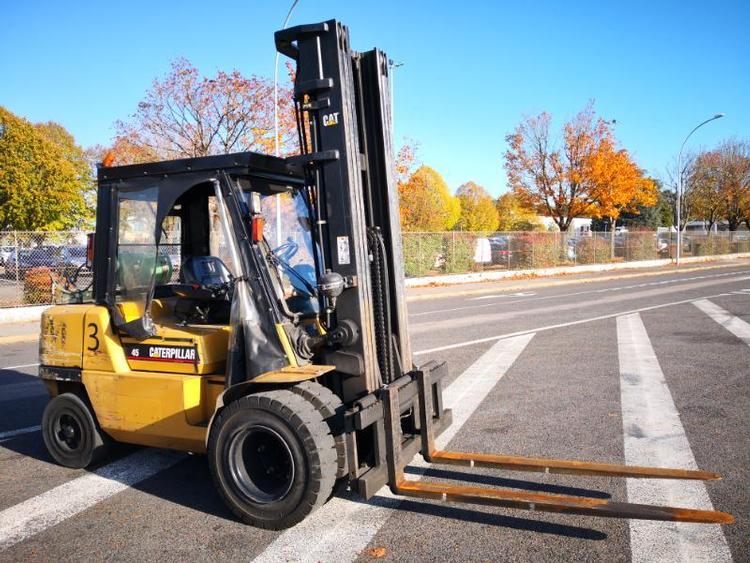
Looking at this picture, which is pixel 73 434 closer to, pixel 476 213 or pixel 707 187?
pixel 707 187

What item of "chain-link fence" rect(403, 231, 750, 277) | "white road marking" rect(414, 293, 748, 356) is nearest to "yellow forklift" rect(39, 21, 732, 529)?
"white road marking" rect(414, 293, 748, 356)

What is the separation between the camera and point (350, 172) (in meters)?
4.08

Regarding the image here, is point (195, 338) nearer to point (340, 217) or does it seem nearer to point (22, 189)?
point (340, 217)

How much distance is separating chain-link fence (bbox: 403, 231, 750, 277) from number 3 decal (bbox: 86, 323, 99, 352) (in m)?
21.3

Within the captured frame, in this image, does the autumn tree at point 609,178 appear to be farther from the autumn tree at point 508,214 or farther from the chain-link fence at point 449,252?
the autumn tree at point 508,214

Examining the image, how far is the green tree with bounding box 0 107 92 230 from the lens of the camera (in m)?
37.5

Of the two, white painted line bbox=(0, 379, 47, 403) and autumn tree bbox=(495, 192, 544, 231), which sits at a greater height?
autumn tree bbox=(495, 192, 544, 231)

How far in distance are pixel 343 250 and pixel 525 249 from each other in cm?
2945

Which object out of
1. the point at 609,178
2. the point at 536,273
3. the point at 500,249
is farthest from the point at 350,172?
the point at 609,178

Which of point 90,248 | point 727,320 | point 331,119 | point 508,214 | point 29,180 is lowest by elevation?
point 727,320

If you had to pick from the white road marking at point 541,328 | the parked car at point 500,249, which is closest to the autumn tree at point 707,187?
the parked car at point 500,249

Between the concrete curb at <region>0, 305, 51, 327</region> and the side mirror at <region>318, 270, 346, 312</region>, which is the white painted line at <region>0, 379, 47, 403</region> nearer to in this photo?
the side mirror at <region>318, 270, 346, 312</region>

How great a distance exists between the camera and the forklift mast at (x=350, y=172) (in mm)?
4055

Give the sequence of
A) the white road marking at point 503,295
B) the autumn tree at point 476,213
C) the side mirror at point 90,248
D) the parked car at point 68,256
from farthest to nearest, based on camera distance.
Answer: the autumn tree at point 476,213, the white road marking at point 503,295, the parked car at point 68,256, the side mirror at point 90,248
